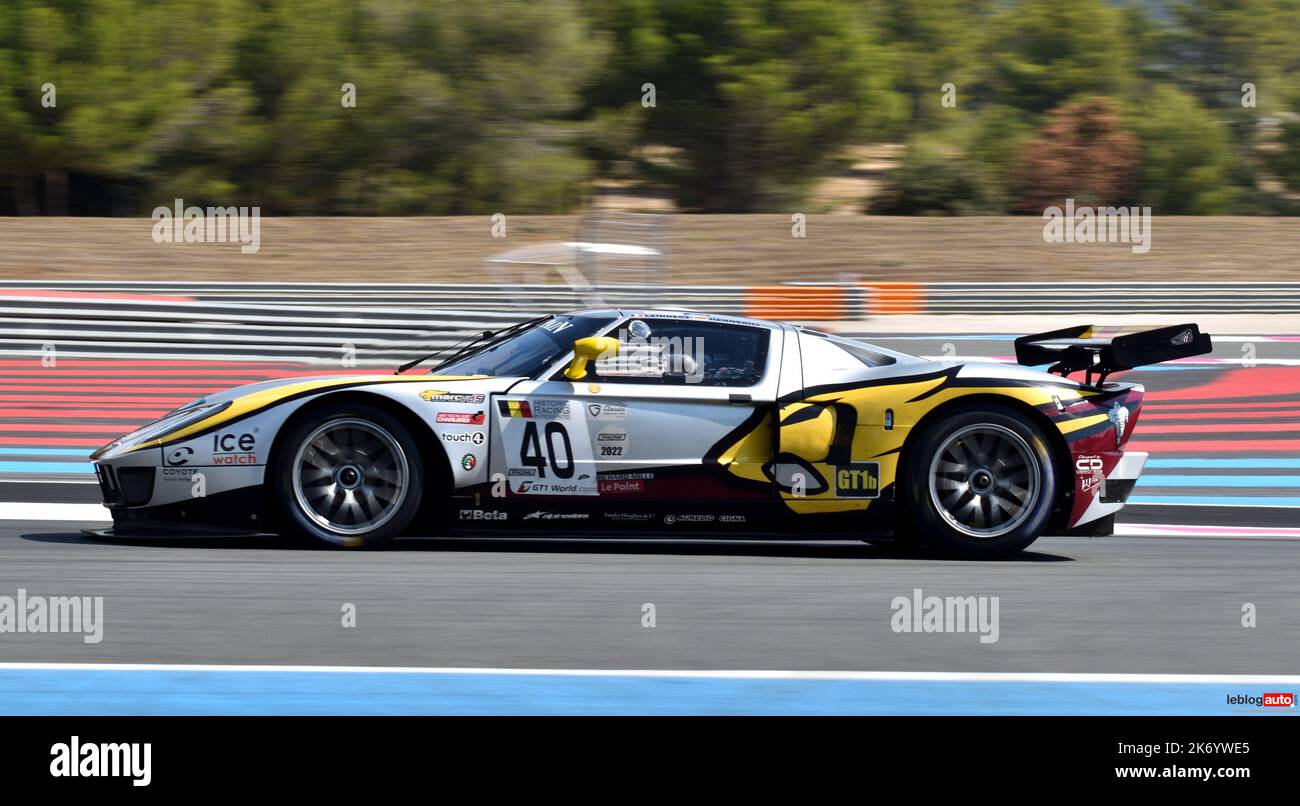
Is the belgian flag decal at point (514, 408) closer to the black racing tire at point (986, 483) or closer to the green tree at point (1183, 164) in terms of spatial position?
the black racing tire at point (986, 483)

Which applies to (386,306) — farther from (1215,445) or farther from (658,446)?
(658,446)

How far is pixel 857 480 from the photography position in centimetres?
637

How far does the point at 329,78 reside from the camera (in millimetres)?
34125

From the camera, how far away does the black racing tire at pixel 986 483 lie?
21.1 feet

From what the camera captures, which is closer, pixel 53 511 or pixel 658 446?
pixel 658 446

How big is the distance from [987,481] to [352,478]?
9.10ft

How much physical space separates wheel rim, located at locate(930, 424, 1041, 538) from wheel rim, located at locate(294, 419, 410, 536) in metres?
2.38

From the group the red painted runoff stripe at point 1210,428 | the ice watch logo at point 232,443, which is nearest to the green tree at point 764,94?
the red painted runoff stripe at point 1210,428

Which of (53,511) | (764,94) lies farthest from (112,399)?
(764,94)

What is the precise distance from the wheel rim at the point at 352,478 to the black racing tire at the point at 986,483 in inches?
88.6

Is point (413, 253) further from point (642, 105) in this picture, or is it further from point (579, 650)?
point (579, 650)
